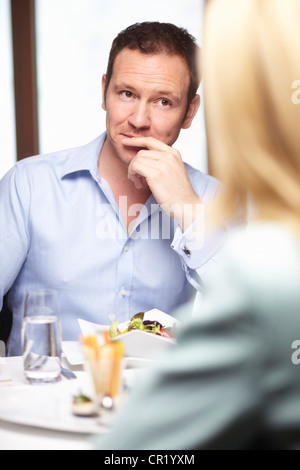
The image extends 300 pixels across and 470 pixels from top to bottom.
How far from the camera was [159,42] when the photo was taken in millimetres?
1905

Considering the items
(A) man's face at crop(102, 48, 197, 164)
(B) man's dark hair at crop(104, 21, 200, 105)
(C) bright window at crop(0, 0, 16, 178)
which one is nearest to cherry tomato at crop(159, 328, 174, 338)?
(A) man's face at crop(102, 48, 197, 164)

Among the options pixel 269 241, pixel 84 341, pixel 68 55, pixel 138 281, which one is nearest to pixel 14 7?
pixel 68 55

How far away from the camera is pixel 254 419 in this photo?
0.55 meters

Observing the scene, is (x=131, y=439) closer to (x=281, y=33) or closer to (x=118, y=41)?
(x=281, y=33)

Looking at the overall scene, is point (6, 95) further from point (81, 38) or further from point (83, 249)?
point (83, 249)

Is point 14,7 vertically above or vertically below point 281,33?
above

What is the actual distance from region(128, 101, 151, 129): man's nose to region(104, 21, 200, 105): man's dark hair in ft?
0.66

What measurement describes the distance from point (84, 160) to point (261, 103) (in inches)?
50.9

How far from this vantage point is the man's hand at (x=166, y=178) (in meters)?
1.69

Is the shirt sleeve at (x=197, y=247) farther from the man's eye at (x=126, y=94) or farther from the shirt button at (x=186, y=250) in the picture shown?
the man's eye at (x=126, y=94)

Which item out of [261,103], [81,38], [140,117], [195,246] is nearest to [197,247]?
[195,246]

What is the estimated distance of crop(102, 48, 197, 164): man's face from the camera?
6.04 ft

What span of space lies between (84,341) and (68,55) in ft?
9.65

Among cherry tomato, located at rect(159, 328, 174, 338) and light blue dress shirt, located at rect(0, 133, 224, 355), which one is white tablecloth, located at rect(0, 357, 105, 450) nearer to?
cherry tomato, located at rect(159, 328, 174, 338)
